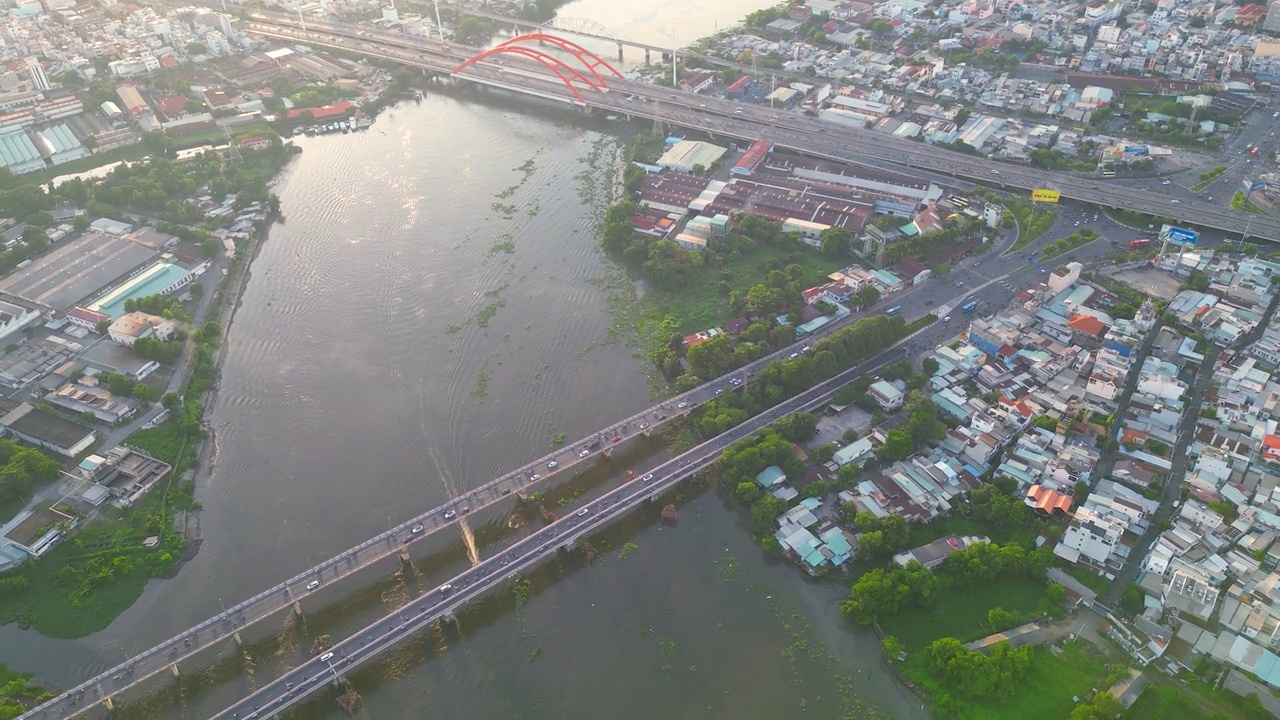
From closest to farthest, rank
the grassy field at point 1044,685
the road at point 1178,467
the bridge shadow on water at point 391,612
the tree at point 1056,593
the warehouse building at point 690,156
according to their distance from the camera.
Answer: the grassy field at point 1044,685 < the bridge shadow on water at point 391,612 < the tree at point 1056,593 < the road at point 1178,467 < the warehouse building at point 690,156

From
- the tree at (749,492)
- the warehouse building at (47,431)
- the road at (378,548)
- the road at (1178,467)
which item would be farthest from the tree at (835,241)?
the warehouse building at (47,431)

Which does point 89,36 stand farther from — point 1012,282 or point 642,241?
point 1012,282

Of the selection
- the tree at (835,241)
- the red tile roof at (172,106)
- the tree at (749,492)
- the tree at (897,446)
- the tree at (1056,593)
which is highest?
the red tile roof at (172,106)

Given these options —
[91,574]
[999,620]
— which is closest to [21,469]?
[91,574]

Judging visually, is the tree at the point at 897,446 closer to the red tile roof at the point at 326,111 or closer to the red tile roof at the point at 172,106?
the red tile roof at the point at 326,111

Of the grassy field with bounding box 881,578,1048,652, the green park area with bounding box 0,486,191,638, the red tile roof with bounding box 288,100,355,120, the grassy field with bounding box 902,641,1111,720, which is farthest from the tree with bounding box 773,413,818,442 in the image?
the red tile roof with bounding box 288,100,355,120

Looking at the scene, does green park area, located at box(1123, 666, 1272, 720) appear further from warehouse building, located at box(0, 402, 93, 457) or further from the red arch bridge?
the red arch bridge

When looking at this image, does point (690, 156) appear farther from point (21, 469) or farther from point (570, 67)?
point (21, 469)

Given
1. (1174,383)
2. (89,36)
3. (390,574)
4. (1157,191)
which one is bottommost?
(390,574)

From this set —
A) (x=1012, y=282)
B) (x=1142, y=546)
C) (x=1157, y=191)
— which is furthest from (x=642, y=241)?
(x=1157, y=191)
